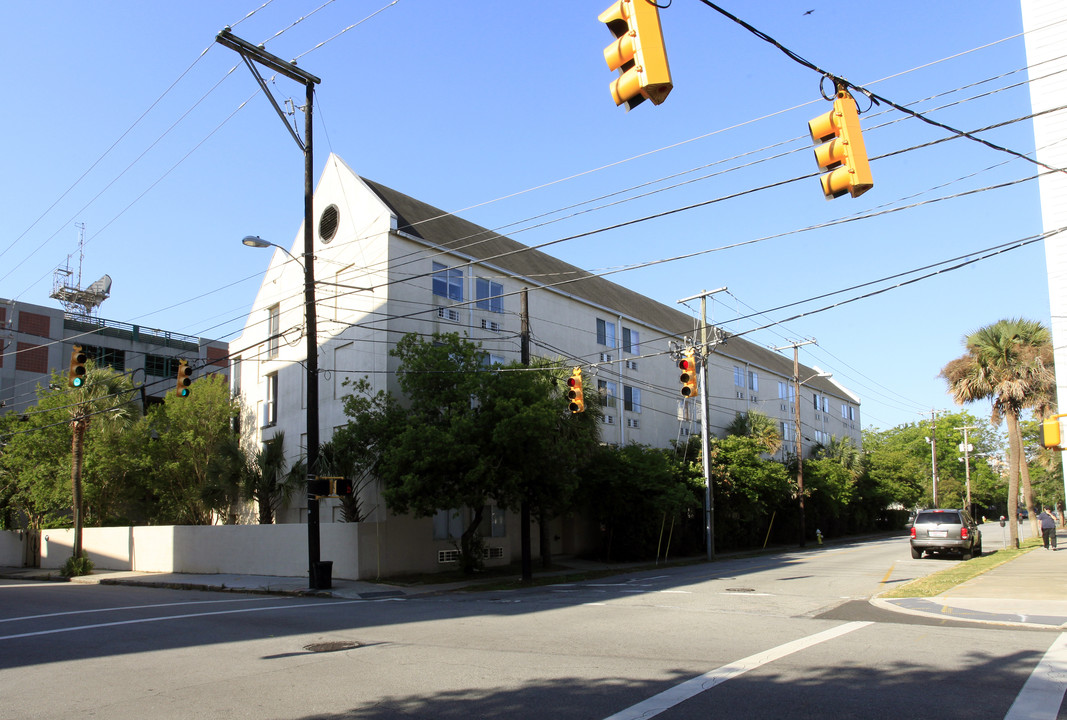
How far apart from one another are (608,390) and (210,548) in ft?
62.0

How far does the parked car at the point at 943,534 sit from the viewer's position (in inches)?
1014

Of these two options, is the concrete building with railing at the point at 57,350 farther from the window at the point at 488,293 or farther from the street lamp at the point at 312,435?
the street lamp at the point at 312,435

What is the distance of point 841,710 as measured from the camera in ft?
21.8

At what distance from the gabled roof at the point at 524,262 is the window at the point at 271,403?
940cm

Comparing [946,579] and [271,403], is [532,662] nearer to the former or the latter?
[946,579]

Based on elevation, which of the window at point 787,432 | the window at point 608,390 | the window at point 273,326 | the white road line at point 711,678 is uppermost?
the window at point 273,326

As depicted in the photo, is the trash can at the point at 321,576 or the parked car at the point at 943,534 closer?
the trash can at the point at 321,576

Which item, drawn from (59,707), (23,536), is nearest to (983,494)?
(23,536)

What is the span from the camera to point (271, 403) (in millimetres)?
33156

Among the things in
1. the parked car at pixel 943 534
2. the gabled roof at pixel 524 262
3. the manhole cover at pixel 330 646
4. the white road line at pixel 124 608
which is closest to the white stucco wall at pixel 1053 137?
the parked car at pixel 943 534

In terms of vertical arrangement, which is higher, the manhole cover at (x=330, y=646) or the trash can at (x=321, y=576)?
the manhole cover at (x=330, y=646)

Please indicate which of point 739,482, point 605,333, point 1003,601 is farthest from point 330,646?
point 739,482

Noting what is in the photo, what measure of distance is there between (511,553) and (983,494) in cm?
7855

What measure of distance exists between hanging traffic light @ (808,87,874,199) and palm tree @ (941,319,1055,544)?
1096 inches
